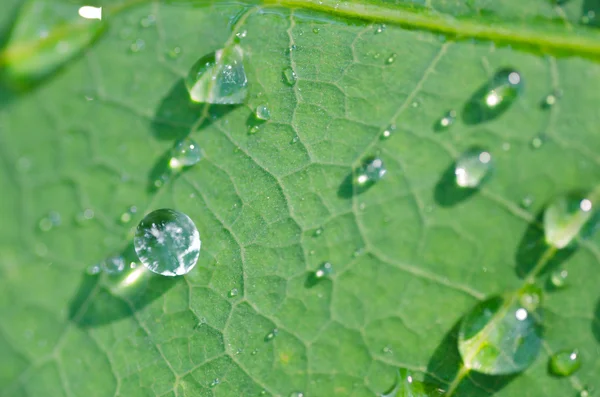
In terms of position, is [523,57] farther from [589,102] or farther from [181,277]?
[181,277]

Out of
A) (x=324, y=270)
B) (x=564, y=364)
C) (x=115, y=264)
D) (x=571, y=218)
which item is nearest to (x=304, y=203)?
(x=324, y=270)

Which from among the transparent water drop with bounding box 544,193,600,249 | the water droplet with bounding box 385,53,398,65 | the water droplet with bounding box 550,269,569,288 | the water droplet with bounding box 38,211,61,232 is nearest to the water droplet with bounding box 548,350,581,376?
the water droplet with bounding box 550,269,569,288

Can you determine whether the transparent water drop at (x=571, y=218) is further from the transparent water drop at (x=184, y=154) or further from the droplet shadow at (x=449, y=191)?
the transparent water drop at (x=184, y=154)

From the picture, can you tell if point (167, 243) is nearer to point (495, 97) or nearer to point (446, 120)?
point (446, 120)

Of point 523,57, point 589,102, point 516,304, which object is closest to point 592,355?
point 516,304

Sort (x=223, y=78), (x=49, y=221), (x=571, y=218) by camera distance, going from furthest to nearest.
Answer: (x=49, y=221), (x=223, y=78), (x=571, y=218)

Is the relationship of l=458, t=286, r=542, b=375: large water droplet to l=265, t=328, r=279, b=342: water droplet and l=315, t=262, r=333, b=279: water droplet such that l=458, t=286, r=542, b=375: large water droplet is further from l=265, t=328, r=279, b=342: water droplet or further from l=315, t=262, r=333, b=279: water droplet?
l=265, t=328, r=279, b=342: water droplet
